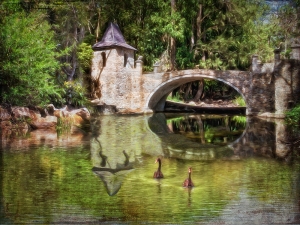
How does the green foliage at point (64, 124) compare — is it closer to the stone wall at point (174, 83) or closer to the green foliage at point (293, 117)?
the stone wall at point (174, 83)

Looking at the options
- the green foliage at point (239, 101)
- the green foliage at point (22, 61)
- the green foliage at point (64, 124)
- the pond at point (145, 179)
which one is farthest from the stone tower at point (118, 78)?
the pond at point (145, 179)

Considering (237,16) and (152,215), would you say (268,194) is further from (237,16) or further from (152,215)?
(237,16)

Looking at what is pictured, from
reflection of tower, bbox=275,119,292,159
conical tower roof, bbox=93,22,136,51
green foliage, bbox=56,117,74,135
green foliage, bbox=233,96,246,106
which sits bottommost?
reflection of tower, bbox=275,119,292,159

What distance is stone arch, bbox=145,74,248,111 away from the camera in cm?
2895

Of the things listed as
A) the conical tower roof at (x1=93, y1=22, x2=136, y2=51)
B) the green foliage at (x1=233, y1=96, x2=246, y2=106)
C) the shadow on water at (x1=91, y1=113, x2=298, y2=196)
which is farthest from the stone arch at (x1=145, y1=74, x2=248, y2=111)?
the green foliage at (x1=233, y1=96, x2=246, y2=106)

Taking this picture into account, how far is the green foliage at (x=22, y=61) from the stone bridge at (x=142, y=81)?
854 centimetres

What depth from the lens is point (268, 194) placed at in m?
10.5

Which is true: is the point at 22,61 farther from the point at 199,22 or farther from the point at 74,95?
the point at 199,22

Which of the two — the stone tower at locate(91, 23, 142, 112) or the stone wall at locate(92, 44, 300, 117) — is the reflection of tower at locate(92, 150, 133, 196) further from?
the stone tower at locate(91, 23, 142, 112)

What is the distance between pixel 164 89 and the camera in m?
32.2

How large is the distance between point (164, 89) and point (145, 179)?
802 inches

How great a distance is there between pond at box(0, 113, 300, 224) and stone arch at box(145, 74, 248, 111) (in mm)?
7871

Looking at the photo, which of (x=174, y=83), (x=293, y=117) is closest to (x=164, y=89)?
(x=174, y=83)

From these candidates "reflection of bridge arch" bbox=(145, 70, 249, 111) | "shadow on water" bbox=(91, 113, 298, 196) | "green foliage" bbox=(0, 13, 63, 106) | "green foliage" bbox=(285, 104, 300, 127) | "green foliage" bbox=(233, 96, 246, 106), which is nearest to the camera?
"shadow on water" bbox=(91, 113, 298, 196)
